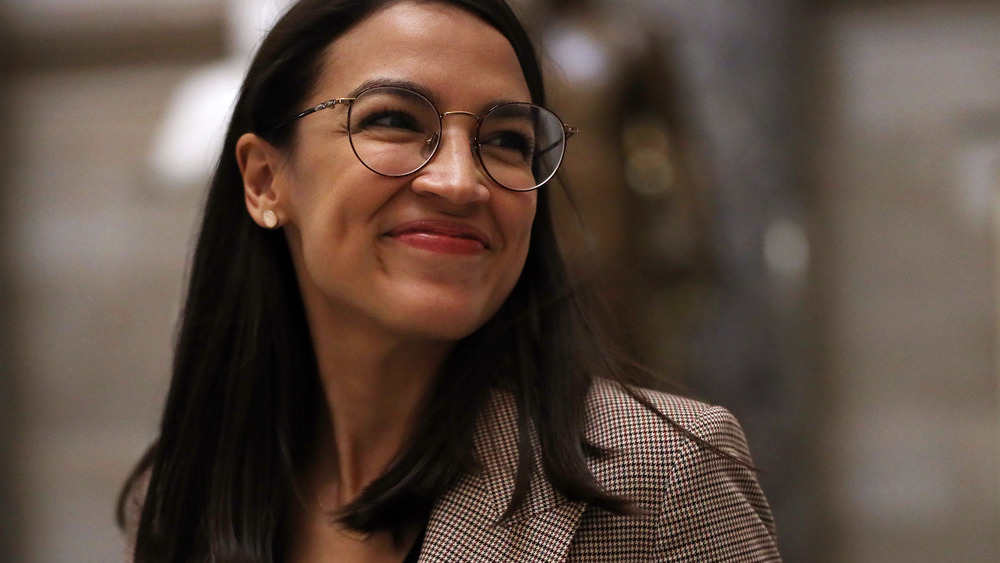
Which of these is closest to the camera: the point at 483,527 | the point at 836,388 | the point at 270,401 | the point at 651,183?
the point at 483,527

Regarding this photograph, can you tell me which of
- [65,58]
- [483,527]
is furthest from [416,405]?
[65,58]

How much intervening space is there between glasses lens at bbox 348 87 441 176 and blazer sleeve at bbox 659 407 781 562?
1.98ft

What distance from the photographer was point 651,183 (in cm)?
389

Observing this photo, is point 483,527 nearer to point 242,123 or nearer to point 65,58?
point 242,123

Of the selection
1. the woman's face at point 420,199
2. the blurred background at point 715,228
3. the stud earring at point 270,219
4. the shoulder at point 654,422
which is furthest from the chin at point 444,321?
the blurred background at point 715,228

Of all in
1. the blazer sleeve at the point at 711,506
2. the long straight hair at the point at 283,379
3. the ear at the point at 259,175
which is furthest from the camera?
the ear at the point at 259,175

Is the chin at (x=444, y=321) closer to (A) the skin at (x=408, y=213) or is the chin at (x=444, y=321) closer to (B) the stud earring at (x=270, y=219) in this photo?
(A) the skin at (x=408, y=213)

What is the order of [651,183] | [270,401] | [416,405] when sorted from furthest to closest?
[651,183] < [270,401] < [416,405]

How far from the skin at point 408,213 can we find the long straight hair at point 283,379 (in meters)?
0.06

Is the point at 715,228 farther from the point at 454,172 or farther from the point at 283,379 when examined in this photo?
the point at 454,172

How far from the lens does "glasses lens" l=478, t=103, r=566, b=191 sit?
1584 mm

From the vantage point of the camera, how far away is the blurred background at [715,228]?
392 centimetres

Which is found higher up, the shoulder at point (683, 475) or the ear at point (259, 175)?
the ear at point (259, 175)

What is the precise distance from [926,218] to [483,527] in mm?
3146
